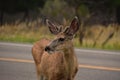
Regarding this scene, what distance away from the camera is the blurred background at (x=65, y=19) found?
19.1 m

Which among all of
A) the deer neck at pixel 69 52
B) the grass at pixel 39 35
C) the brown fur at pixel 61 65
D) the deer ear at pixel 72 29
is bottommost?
the grass at pixel 39 35

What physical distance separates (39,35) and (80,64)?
27.3 ft

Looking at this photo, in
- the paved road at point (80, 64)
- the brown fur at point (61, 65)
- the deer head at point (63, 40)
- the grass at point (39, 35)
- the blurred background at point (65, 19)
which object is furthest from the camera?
the blurred background at point (65, 19)

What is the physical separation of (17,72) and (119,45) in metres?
7.47

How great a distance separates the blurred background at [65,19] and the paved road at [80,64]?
1.53 meters

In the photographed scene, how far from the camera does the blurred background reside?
62.6 feet

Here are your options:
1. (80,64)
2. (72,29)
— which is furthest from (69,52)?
(80,64)

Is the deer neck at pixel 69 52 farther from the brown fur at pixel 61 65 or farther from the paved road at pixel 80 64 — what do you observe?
the paved road at pixel 80 64

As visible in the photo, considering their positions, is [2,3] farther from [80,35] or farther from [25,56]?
[25,56]

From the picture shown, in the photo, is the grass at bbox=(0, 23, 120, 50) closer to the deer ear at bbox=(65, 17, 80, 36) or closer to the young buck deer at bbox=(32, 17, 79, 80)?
the young buck deer at bbox=(32, 17, 79, 80)

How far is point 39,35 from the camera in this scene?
2100cm

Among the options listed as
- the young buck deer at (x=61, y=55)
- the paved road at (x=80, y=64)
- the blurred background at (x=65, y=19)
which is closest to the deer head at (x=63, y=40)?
the young buck deer at (x=61, y=55)

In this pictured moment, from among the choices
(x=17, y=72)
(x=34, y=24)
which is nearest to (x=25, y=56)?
(x=17, y=72)

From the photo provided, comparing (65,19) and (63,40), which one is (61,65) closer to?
(63,40)
